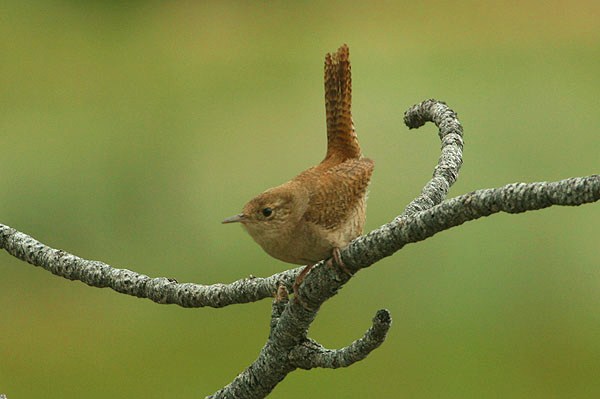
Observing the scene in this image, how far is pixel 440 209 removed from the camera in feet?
3.06

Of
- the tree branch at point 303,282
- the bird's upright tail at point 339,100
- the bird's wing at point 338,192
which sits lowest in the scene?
the tree branch at point 303,282

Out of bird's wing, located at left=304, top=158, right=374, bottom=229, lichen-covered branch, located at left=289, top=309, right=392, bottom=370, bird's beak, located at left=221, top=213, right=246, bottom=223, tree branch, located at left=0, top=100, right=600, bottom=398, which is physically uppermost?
bird's wing, located at left=304, top=158, right=374, bottom=229

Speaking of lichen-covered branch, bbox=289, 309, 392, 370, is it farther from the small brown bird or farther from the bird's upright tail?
the bird's upright tail

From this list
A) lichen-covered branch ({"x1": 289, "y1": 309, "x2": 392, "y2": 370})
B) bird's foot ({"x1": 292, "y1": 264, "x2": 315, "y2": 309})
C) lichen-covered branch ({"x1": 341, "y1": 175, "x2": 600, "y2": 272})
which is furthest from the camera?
bird's foot ({"x1": 292, "y1": 264, "x2": 315, "y2": 309})

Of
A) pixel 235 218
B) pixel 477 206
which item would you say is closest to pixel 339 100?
pixel 235 218

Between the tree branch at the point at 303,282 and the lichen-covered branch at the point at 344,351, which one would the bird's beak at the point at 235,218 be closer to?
the tree branch at the point at 303,282

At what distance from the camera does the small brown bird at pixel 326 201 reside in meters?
1.29

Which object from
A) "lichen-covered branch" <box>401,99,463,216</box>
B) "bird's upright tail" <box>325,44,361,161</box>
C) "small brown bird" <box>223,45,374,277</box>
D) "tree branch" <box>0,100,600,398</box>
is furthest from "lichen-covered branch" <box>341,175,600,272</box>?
"bird's upright tail" <box>325,44,361,161</box>

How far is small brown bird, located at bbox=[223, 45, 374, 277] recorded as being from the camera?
51.0 inches

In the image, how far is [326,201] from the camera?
1373mm

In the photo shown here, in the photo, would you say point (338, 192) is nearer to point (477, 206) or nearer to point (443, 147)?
point (443, 147)

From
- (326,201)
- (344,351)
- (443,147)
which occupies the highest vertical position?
(443,147)

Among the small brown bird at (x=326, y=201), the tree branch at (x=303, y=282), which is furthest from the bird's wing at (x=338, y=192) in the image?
the tree branch at (x=303, y=282)

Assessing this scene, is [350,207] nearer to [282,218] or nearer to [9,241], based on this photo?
[282,218]
